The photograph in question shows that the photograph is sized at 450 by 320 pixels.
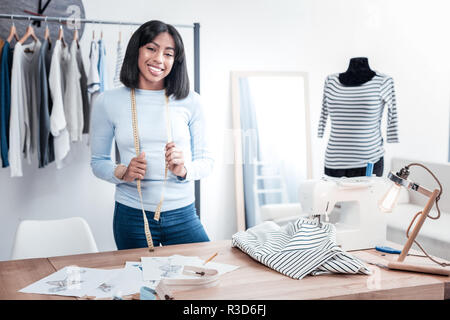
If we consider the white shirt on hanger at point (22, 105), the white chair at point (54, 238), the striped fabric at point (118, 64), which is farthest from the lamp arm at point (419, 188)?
the white shirt on hanger at point (22, 105)

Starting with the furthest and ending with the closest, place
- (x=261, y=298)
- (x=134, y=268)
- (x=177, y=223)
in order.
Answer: (x=177, y=223)
(x=134, y=268)
(x=261, y=298)

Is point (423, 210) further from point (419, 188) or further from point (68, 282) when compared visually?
point (68, 282)

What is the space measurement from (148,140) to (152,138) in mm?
20

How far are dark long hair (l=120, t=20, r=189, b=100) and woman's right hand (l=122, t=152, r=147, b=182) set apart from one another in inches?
14.5

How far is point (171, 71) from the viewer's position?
2270 mm

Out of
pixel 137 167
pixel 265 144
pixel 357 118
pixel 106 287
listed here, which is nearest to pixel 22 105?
pixel 137 167

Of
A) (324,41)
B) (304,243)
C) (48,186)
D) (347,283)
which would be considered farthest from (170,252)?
(324,41)

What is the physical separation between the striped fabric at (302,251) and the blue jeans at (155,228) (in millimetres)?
330

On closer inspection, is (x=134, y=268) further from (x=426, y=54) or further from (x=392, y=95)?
(x=426, y=54)

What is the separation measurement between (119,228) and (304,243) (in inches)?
34.8

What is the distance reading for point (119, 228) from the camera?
7.22ft

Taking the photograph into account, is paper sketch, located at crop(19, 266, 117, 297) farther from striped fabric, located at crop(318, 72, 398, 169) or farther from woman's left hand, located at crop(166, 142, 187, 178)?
striped fabric, located at crop(318, 72, 398, 169)

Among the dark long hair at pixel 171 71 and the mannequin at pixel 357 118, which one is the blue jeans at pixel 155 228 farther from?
the mannequin at pixel 357 118

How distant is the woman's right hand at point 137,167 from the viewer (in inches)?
80.0
